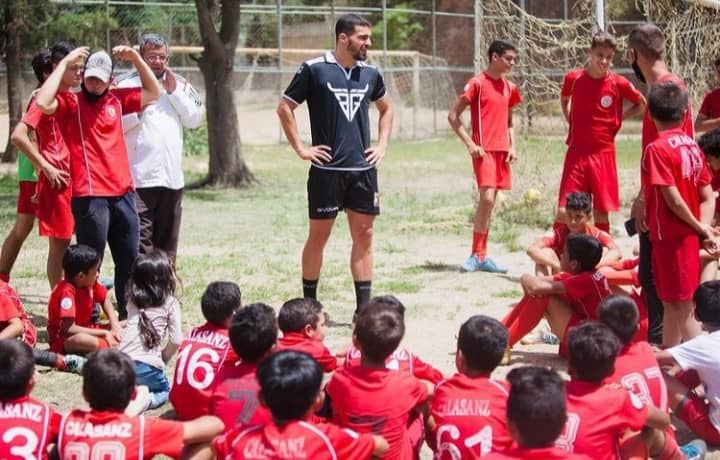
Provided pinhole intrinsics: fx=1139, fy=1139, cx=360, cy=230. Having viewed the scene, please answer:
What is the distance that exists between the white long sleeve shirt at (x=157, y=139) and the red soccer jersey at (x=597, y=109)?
320 centimetres

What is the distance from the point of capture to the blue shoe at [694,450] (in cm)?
512

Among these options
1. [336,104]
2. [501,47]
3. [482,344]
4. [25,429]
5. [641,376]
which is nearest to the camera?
[25,429]

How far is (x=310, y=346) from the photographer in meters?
5.26

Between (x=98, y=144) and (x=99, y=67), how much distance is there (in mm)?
502

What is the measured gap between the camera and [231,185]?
17.6 meters

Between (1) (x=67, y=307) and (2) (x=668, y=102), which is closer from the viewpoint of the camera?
(2) (x=668, y=102)

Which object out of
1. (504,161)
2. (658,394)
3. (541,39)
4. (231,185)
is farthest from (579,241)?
(231,185)

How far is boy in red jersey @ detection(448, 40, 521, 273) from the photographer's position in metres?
10.1

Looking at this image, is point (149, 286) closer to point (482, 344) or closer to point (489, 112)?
point (482, 344)

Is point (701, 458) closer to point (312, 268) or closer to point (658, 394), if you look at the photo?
point (658, 394)

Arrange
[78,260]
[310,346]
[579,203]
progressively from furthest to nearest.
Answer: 1. [579,203]
2. [78,260]
3. [310,346]

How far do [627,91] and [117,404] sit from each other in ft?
20.0

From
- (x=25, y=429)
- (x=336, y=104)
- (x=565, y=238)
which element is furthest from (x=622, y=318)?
(x=336, y=104)

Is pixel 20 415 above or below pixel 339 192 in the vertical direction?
below
